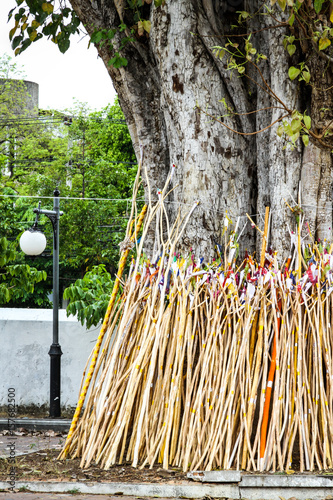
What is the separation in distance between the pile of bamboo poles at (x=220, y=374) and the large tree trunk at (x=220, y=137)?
0.40m

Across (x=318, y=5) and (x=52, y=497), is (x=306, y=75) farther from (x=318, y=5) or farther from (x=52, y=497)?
(x=52, y=497)

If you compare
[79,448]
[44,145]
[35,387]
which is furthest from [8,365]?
[44,145]

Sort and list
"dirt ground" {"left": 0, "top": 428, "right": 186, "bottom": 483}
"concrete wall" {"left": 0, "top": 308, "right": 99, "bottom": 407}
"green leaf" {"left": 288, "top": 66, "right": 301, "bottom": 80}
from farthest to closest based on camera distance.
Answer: "concrete wall" {"left": 0, "top": 308, "right": 99, "bottom": 407}
"green leaf" {"left": 288, "top": 66, "right": 301, "bottom": 80}
"dirt ground" {"left": 0, "top": 428, "right": 186, "bottom": 483}

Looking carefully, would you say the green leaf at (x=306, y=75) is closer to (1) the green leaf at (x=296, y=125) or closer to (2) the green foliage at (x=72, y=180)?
(1) the green leaf at (x=296, y=125)

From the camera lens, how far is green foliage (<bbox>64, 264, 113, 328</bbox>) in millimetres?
6309

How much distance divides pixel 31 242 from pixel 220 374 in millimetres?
4384

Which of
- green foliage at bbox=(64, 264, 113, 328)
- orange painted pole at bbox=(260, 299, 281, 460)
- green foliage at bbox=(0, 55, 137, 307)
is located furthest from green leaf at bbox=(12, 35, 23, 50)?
green foliage at bbox=(0, 55, 137, 307)

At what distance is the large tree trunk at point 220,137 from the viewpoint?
3990 millimetres

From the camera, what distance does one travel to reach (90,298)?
22.1 feet

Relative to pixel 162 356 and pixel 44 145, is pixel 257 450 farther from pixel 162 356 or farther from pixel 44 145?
pixel 44 145

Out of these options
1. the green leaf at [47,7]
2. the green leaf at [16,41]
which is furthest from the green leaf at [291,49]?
the green leaf at [16,41]

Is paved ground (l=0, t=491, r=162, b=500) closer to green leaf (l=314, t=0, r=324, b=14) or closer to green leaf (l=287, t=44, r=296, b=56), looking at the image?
green leaf (l=287, t=44, r=296, b=56)

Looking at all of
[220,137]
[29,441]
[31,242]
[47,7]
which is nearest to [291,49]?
[220,137]

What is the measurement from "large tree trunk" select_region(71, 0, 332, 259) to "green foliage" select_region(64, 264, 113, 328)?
238 centimetres
